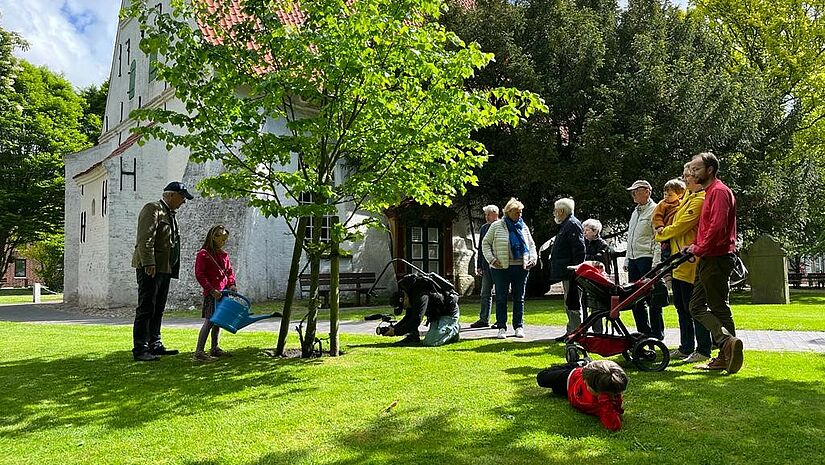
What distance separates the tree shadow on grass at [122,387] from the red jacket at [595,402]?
2.48 m

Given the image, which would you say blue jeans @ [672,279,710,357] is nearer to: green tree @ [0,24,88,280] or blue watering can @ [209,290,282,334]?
blue watering can @ [209,290,282,334]

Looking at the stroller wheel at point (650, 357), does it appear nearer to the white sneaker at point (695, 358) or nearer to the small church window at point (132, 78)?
the white sneaker at point (695, 358)

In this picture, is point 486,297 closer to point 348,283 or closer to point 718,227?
point 718,227

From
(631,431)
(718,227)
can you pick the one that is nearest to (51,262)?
(718,227)

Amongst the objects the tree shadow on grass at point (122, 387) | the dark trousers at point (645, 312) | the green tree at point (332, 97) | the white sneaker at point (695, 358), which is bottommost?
the tree shadow on grass at point (122, 387)

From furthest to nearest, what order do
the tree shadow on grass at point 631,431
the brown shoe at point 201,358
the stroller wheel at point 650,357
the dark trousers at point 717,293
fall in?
the brown shoe at point 201,358 → the stroller wheel at point 650,357 → the dark trousers at point 717,293 → the tree shadow on grass at point 631,431

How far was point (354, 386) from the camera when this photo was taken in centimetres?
591

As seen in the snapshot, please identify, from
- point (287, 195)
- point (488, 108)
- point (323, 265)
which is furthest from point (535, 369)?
point (323, 265)

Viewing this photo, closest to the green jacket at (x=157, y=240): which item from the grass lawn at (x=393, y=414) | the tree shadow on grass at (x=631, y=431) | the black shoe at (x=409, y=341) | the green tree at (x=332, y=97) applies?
the green tree at (x=332, y=97)

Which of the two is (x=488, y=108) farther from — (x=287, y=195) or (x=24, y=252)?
(x=24, y=252)

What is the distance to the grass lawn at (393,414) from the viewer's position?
3955 mm

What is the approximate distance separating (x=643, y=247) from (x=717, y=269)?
1.84 meters

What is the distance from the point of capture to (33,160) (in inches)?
1516

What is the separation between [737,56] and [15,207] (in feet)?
131
